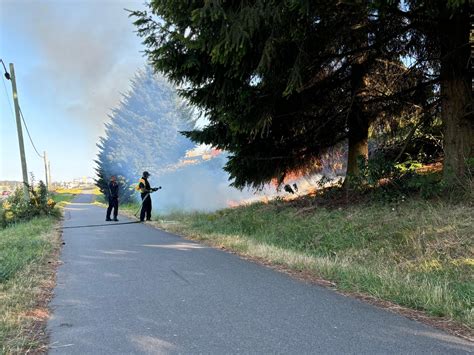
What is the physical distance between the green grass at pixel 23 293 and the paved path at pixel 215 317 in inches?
8.0

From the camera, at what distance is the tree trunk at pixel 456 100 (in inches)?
324

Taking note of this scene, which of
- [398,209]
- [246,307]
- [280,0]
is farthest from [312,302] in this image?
[280,0]

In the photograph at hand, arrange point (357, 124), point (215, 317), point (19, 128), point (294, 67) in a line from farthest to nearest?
1. point (19, 128)
2. point (357, 124)
3. point (294, 67)
4. point (215, 317)

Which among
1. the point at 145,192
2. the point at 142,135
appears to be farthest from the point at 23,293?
the point at 142,135

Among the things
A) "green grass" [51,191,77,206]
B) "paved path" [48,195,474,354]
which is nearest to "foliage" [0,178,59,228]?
"paved path" [48,195,474,354]

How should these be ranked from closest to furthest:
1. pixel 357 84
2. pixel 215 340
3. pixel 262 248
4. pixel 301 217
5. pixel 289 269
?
1. pixel 215 340
2. pixel 289 269
3. pixel 262 248
4. pixel 301 217
5. pixel 357 84

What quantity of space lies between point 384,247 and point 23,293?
5.40m

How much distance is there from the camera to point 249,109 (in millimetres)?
9219

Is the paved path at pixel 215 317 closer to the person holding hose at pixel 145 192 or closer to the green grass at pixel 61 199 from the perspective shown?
the person holding hose at pixel 145 192

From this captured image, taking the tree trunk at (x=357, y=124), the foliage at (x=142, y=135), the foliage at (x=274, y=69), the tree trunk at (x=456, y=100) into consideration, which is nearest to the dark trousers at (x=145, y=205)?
the foliage at (x=274, y=69)

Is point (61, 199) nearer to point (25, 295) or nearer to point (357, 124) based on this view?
point (357, 124)

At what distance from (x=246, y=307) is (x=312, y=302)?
0.76 meters

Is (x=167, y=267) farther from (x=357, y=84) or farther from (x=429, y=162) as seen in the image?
(x=429, y=162)

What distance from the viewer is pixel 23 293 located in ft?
17.0
